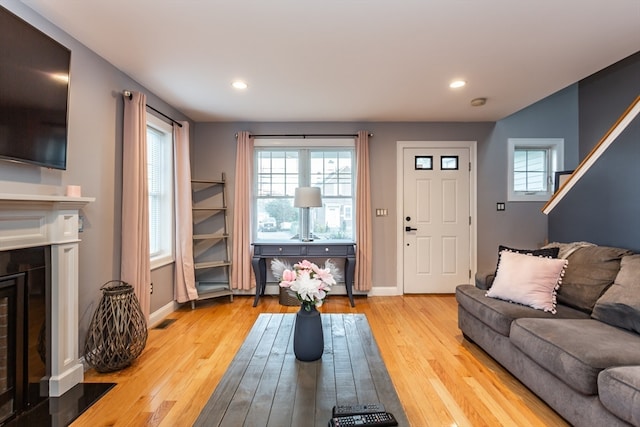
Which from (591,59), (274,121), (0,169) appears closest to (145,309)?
(0,169)

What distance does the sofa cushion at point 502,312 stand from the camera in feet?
7.59

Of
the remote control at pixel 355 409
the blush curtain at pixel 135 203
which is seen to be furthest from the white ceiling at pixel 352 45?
the remote control at pixel 355 409

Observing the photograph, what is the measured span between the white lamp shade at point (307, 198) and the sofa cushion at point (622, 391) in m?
3.02

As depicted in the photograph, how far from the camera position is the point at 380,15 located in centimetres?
204

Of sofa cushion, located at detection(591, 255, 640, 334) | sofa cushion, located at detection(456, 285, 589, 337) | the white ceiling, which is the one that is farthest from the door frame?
sofa cushion, located at detection(591, 255, 640, 334)

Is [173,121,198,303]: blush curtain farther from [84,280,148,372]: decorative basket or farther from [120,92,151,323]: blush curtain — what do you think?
[84,280,148,372]: decorative basket

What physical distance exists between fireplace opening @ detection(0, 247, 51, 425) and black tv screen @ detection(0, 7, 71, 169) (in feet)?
1.97

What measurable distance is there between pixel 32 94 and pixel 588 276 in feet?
12.8

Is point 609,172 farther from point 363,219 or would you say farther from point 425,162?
point 363,219

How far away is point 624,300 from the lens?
6.64ft

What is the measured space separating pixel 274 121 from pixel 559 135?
13.2 ft

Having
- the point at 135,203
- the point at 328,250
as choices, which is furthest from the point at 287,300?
the point at 135,203

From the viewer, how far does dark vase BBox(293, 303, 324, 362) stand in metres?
1.65

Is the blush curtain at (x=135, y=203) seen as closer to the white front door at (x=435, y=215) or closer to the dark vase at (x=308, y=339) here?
the dark vase at (x=308, y=339)
